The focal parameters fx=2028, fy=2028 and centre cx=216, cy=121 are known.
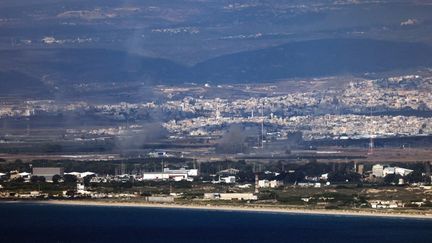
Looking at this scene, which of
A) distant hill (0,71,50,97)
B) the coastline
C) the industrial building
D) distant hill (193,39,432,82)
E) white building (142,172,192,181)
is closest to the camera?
the coastline

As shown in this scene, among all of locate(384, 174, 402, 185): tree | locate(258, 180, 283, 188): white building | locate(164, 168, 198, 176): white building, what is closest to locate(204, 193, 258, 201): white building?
locate(258, 180, 283, 188): white building

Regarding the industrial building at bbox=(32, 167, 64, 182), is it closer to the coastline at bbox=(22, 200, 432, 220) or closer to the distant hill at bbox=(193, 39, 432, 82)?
the coastline at bbox=(22, 200, 432, 220)

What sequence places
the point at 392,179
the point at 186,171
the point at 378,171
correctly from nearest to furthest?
the point at 392,179
the point at 378,171
the point at 186,171

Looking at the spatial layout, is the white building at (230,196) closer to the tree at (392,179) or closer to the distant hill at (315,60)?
the tree at (392,179)

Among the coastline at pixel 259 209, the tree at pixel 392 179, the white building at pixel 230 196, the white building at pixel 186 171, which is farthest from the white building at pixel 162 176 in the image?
the coastline at pixel 259 209

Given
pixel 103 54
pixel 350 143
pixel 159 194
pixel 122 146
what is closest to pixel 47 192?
pixel 159 194

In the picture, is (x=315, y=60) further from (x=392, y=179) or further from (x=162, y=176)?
(x=392, y=179)

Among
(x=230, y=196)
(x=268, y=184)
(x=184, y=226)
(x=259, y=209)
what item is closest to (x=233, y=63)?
(x=268, y=184)
